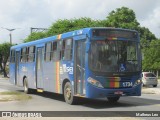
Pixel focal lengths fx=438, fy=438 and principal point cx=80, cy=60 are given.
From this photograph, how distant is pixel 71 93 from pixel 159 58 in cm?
5989

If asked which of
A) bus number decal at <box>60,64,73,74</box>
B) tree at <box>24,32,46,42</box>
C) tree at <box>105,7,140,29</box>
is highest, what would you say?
tree at <box>105,7,140,29</box>

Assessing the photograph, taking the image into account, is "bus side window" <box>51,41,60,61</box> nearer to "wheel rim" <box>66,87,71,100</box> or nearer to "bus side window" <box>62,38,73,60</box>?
"bus side window" <box>62,38,73,60</box>

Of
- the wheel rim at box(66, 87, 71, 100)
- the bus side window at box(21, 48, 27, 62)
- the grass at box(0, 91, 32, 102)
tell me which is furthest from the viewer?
the bus side window at box(21, 48, 27, 62)

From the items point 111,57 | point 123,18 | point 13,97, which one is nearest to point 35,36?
point 123,18

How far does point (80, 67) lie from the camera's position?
57.8 ft

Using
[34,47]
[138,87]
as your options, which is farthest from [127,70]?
[34,47]

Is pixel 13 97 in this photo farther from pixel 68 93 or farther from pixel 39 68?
pixel 68 93

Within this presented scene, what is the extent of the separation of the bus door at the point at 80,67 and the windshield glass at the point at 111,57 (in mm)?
613

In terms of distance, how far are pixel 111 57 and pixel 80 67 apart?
1.39 m

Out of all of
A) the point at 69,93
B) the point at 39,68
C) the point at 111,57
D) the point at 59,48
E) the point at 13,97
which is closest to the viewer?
the point at 111,57

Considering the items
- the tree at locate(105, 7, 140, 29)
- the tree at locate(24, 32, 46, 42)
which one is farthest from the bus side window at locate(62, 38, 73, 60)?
the tree at locate(105, 7, 140, 29)

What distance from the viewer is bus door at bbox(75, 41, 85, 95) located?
57.1 ft

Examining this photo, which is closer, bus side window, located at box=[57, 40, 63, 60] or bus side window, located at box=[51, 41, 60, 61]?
bus side window, located at box=[57, 40, 63, 60]

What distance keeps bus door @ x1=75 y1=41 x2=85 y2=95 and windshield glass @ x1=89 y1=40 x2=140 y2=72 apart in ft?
2.01
